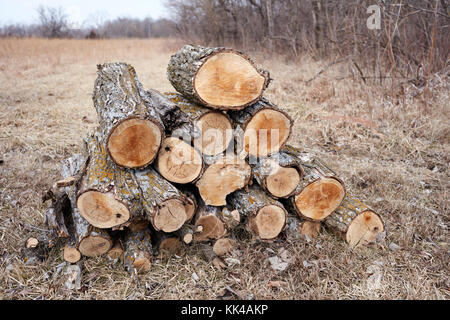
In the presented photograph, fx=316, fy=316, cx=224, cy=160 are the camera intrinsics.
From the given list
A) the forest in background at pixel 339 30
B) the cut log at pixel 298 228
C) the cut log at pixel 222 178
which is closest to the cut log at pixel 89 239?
the cut log at pixel 222 178

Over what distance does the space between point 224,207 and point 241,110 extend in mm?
830

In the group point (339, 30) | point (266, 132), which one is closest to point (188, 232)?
point (266, 132)

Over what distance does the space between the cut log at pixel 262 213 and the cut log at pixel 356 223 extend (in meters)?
0.49

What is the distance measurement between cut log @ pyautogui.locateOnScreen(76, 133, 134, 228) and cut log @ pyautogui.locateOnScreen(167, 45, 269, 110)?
0.87m

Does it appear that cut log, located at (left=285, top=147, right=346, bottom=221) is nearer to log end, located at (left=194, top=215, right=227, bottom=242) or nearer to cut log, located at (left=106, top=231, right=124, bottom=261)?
log end, located at (left=194, top=215, right=227, bottom=242)

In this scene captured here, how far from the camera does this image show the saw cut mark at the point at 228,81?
7.98 feet

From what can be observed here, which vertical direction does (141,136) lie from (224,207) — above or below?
above

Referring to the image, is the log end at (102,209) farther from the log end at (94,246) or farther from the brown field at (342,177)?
the brown field at (342,177)

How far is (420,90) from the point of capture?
5.56 m

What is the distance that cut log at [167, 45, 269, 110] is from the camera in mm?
2422

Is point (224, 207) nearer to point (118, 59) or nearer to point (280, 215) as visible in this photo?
point (280, 215)

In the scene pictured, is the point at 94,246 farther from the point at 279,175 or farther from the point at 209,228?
the point at 279,175

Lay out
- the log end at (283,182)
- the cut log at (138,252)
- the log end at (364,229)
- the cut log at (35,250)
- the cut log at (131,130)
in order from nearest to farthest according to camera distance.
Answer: the cut log at (131,130) → the cut log at (138,252) → the cut log at (35,250) → the log end at (283,182) → the log end at (364,229)
